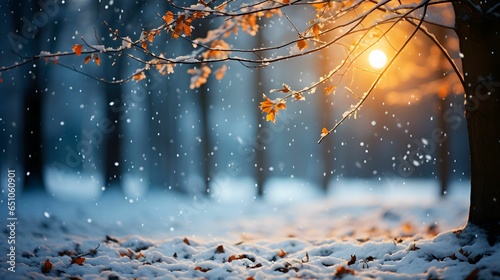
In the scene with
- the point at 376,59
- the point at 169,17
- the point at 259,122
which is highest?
the point at 259,122

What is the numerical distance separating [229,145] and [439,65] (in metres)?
22.5

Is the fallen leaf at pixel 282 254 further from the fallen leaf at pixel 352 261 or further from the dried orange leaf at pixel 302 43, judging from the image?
the dried orange leaf at pixel 302 43

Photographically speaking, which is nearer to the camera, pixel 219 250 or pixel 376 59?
pixel 376 59

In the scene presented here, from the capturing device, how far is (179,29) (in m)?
4.28

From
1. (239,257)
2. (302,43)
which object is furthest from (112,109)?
(302,43)

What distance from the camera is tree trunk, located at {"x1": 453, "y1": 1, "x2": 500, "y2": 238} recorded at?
15.6ft

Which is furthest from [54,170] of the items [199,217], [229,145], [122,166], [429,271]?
[429,271]

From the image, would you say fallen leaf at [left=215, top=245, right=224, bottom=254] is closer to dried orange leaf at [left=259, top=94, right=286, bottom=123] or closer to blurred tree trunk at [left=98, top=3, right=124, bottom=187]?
dried orange leaf at [left=259, top=94, right=286, bottom=123]

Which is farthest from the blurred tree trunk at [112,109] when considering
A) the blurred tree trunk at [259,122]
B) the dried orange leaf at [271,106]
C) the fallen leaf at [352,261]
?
the fallen leaf at [352,261]

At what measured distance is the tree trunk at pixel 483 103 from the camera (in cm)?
475

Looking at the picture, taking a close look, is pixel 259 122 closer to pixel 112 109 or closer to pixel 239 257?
pixel 112 109

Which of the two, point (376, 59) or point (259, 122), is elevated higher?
point (259, 122)

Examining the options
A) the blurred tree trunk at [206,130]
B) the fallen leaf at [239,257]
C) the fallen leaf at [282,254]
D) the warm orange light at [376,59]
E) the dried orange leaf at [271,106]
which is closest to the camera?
the dried orange leaf at [271,106]

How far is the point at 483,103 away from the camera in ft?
15.9
